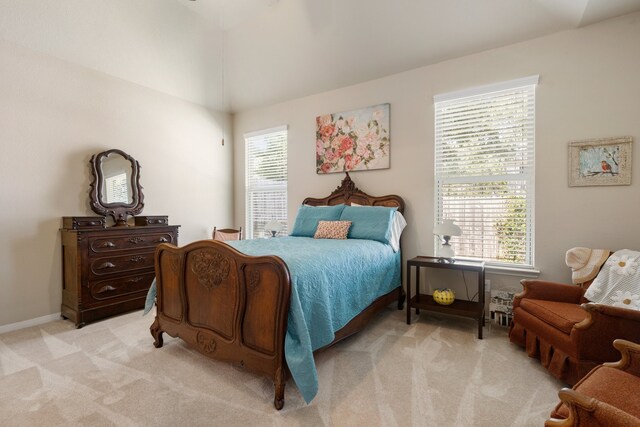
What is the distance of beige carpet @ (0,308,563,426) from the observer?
1.69 m

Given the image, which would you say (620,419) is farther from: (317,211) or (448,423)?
(317,211)

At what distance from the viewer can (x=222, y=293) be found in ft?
6.83

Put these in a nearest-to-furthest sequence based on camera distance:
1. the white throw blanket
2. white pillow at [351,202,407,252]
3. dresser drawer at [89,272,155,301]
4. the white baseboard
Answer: the white throw blanket → the white baseboard → dresser drawer at [89,272,155,301] → white pillow at [351,202,407,252]

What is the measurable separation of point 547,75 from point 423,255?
2.18m

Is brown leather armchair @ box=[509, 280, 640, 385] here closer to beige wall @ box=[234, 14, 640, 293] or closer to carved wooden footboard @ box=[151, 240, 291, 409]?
beige wall @ box=[234, 14, 640, 293]

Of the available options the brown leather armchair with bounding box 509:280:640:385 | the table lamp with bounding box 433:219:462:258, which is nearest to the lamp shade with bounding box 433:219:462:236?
the table lamp with bounding box 433:219:462:258

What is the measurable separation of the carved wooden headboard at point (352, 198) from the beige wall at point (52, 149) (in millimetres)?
2283

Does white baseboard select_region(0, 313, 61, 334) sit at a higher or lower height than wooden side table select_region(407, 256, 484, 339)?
lower

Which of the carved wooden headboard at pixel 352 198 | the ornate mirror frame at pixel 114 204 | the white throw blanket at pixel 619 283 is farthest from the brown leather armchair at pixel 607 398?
the ornate mirror frame at pixel 114 204

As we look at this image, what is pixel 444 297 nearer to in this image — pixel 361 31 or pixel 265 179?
pixel 361 31

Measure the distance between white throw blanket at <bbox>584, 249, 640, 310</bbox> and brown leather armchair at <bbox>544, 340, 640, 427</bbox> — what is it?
0.91 meters

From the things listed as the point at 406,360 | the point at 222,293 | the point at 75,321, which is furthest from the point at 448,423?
the point at 75,321

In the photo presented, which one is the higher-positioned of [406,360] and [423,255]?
[423,255]

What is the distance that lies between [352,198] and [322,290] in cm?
215
